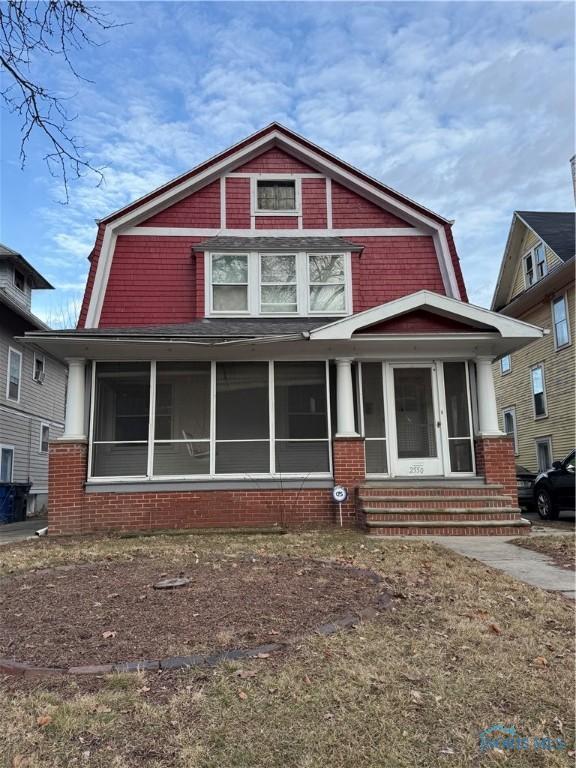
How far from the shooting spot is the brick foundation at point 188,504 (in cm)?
916

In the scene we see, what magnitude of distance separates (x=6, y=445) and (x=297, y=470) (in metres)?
10.7

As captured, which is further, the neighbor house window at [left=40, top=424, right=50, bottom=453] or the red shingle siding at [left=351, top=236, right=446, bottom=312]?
the neighbor house window at [left=40, top=424, right=50, bottom=453]

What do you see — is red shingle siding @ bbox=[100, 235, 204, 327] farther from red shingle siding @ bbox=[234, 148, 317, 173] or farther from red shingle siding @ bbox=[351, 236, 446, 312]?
red shingle siding @ bbox=[351, 236, 446, 312]

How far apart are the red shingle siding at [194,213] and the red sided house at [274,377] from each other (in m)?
0.03

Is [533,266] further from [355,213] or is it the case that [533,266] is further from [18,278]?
[18,278]

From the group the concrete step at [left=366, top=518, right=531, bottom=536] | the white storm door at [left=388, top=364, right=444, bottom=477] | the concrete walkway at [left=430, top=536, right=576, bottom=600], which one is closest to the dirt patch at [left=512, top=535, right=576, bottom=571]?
the concrete walkway at [left=430, top=536, right=576, bottom=600]

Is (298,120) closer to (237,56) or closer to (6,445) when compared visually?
(237,56)

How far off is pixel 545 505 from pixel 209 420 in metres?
7.69

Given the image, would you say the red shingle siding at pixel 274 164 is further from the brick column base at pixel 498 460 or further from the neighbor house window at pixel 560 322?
the neighbor house window at pixel 560 322

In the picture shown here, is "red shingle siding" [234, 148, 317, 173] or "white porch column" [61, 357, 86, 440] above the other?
"red shingle siding" [234, 148, 317, 173]

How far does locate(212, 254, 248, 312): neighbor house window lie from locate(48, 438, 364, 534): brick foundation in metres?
3.95

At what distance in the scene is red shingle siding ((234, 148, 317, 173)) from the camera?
12516mm

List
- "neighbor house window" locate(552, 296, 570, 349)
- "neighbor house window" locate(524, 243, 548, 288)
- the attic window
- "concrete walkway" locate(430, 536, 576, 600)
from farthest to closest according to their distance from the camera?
"neighbor house window" locate(524, 243, 548, 288), the attic window, "neighbor house window" locate(552, 296, 570, 349), "concrete walkway" locate(430, 536, 576, 600)

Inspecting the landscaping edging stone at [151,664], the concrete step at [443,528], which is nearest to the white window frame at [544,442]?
the concrete step at [443,528]
